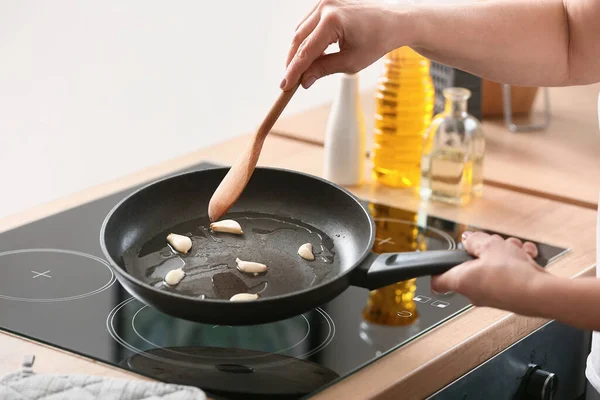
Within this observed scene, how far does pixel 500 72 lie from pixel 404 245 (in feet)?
0.93

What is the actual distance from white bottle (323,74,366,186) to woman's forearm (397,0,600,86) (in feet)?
0.75

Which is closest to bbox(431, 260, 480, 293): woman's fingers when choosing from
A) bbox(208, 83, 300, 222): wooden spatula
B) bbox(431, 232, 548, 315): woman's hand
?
bbox(431, 232, 548, 315): woman's hand

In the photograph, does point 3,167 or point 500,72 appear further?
point 3,167

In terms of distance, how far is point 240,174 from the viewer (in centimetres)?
114

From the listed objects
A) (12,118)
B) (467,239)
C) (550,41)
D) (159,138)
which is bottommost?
(159,138)

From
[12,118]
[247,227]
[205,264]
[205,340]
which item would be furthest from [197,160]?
[12,118]

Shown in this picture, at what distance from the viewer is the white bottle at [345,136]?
1488 mm

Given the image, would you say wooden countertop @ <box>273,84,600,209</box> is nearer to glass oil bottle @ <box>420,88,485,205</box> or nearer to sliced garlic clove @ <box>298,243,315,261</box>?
glass oil bottle @ <box>420,88,485,205</box>

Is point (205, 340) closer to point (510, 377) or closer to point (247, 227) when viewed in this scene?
point (247, 227)

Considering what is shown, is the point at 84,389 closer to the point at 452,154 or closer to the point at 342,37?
the point at 342,37

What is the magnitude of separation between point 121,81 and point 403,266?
1788 millimetres

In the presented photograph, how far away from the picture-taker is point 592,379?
1163 mm

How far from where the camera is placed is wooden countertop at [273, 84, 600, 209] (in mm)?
1543

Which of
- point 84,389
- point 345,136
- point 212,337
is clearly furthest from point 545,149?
point 84,389
